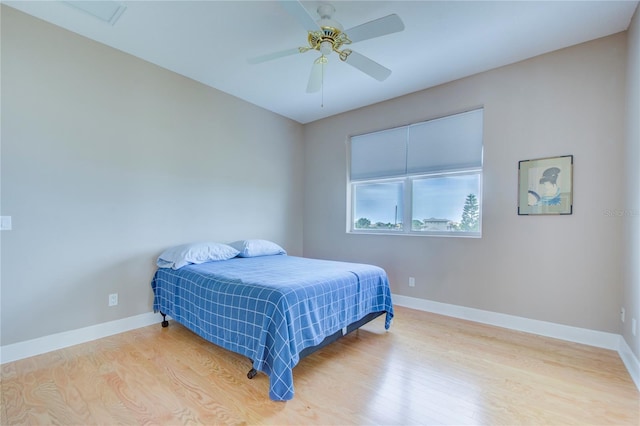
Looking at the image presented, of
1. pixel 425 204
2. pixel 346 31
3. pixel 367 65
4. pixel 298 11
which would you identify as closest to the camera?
pixel 298 11

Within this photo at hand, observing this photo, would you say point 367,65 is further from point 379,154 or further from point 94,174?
point 94,174

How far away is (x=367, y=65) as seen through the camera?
2350 mm

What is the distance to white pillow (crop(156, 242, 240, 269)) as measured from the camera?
2.80 m

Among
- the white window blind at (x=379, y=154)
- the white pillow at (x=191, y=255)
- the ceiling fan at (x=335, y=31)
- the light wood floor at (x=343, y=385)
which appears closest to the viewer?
the light wood floor at (x=343, y=385)

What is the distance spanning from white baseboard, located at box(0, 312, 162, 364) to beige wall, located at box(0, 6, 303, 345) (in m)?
0.05

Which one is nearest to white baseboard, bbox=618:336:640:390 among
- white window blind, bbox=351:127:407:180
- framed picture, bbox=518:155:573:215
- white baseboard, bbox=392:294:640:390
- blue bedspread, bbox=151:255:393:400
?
white baseboard, bbox=392:294:640:390

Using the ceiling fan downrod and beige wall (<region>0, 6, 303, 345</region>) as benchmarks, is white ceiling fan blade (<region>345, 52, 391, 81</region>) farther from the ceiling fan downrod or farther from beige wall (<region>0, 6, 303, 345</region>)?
beige wall (<region>0, 6, 303, 345</region>)

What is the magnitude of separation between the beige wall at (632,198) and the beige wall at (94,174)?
13.0ft

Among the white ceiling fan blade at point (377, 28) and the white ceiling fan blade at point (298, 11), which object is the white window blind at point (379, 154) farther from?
the white ceiling fan blade at point (298, 11)

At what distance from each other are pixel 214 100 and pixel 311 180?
6.34 ft

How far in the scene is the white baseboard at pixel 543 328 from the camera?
220 cm

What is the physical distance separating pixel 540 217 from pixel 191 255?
3534 millimetres

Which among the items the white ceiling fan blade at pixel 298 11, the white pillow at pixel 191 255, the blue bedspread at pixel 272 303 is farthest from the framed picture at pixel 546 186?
the white pillow at pixel 191 255

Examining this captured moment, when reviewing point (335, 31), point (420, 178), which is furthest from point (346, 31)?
point (420, 178)
